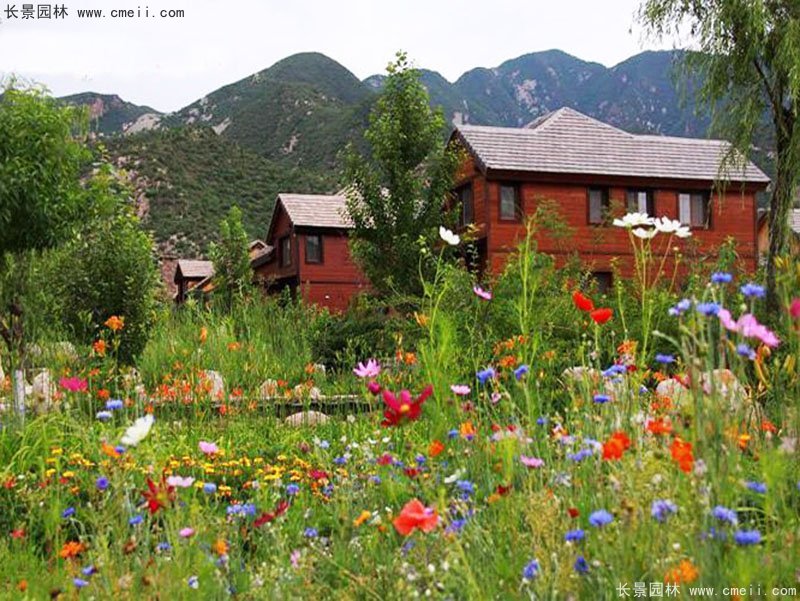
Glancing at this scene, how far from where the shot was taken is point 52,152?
32.7ft

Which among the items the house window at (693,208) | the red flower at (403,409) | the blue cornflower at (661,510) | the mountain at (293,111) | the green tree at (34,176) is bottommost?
the house window at (693,208)

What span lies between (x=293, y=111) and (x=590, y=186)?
59.4 m

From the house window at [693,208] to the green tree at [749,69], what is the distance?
35.0 ft

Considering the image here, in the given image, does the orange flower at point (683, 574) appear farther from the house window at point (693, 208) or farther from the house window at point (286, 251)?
the house window at point (286, 251)

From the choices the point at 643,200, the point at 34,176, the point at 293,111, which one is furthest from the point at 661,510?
the point at 293,111

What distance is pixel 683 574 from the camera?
190 cm

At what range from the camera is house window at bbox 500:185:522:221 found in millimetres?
24906

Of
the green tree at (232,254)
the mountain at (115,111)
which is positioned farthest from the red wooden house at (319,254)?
the mountain at (115,111)

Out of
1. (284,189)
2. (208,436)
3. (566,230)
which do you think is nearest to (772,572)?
(208,436)

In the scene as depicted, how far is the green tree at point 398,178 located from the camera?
1912 cm

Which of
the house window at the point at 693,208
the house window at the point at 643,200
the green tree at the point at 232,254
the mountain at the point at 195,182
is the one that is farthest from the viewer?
the mountain at the point at 195,182

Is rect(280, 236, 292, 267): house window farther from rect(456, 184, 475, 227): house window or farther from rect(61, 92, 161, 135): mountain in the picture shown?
rect(61, 92, 161, 135): mountain

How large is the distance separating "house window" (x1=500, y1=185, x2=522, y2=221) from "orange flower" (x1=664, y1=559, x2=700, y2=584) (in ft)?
75.6

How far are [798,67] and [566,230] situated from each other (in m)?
8.49
